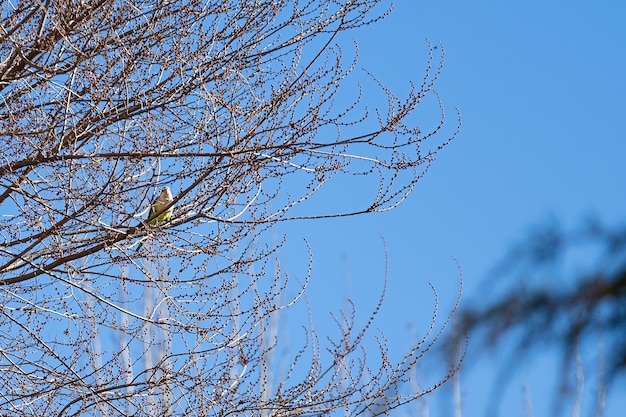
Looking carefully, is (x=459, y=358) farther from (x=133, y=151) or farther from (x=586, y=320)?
(x=133, y=151)

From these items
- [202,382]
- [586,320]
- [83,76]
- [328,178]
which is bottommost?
[586,320]

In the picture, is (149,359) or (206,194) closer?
(206,194)

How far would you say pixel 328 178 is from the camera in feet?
18.9

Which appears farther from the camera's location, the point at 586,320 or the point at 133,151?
the point at 133,151

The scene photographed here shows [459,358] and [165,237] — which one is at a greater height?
[165,237]

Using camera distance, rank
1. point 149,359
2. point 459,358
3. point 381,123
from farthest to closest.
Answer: point 149,359, point 381,123, point 459,358

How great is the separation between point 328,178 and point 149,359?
4.16m

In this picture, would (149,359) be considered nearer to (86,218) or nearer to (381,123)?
(86,218)

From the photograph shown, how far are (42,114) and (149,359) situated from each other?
3.97 meters

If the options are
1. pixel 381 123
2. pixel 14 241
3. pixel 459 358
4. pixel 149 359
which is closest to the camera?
pixel 459 358

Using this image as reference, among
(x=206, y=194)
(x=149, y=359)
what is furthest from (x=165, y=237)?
(x=149, y=359)

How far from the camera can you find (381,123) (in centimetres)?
570

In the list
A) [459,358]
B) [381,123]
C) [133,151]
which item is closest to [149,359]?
[133,151]

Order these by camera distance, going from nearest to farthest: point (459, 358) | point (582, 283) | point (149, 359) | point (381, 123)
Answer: point (582, 283)
point (459, 358)
point (381, 123)
point (149, 359)
